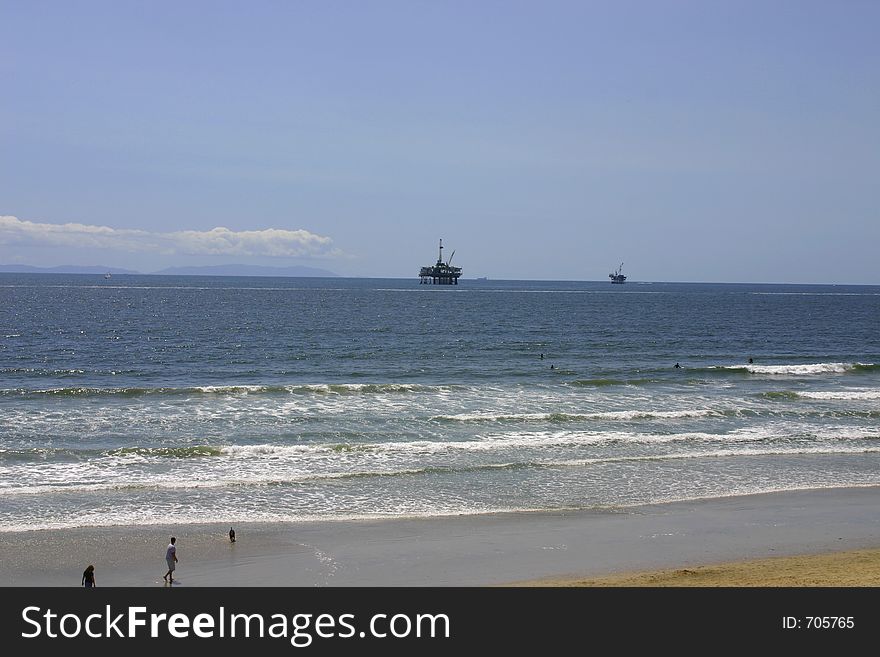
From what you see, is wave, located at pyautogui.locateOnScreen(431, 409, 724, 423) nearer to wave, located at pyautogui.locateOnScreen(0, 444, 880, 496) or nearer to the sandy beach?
wave, located at pyautogui.locateOnScreen(0, 444, 880, 496)

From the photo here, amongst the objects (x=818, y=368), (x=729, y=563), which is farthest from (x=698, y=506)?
(x=818, y=368)

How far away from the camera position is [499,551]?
19312mm

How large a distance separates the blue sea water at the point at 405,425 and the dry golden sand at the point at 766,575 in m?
5.86

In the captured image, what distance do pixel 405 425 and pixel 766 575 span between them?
18.8 m

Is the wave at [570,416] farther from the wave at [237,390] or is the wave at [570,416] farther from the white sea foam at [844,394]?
the white sea foam at [844,394]

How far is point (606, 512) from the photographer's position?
2283cm

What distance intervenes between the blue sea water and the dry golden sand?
586 cm

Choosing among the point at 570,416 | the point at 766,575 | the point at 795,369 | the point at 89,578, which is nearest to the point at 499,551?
the point at 766,575

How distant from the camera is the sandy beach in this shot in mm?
17312

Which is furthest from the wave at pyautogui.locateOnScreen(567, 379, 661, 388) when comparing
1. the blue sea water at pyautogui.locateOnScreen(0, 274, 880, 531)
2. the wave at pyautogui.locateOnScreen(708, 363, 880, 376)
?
the wave at pyautogui.locateOnScreen(708, 363, 880, 376)

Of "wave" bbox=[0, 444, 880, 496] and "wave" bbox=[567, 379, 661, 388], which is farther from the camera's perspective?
"wave" bbox=[567, 379, 661, 388]

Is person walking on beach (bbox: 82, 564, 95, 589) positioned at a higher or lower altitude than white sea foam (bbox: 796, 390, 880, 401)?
lower
